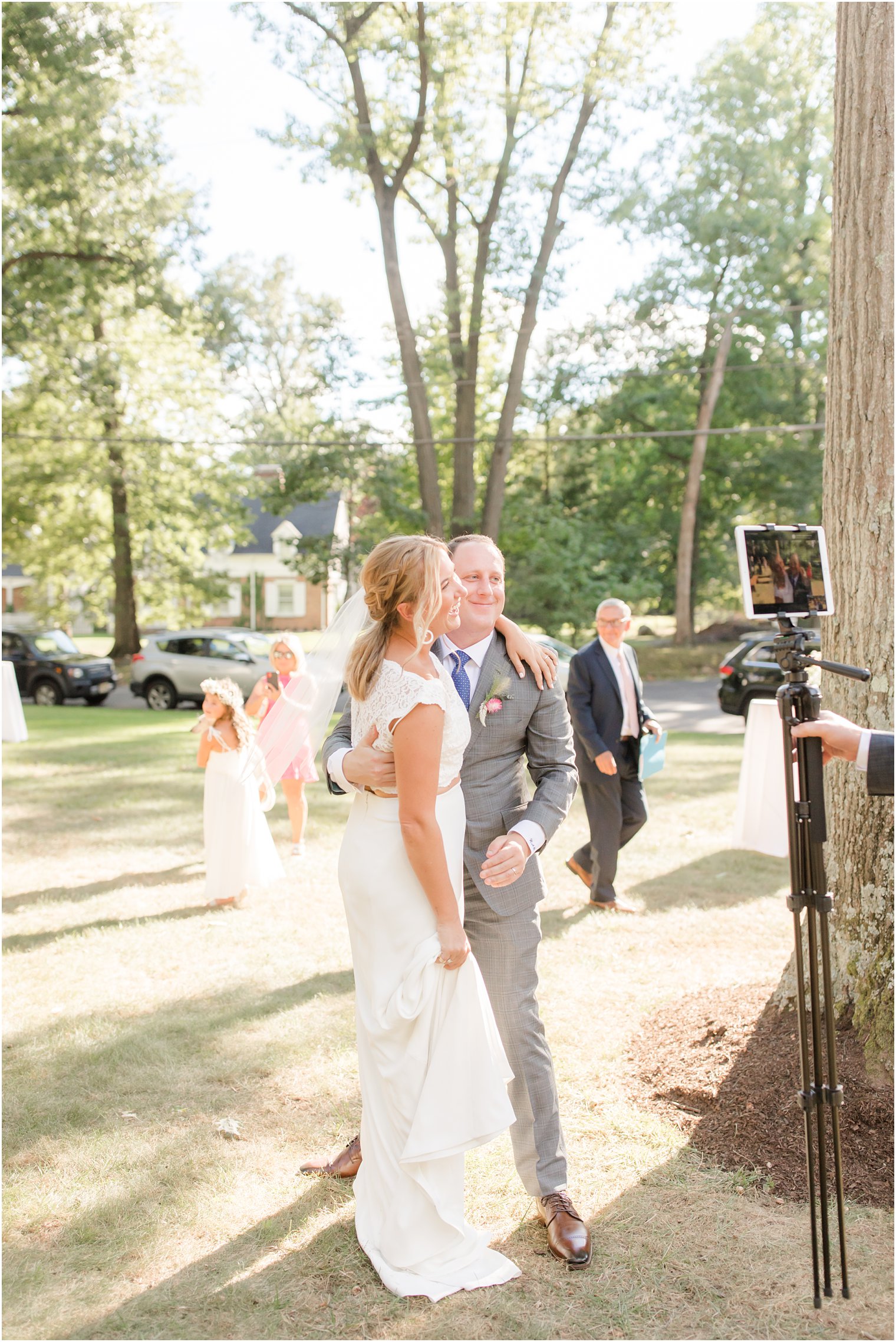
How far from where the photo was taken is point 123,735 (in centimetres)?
1731

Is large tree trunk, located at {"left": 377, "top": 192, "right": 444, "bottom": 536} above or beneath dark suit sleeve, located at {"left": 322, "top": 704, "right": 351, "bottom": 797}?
above

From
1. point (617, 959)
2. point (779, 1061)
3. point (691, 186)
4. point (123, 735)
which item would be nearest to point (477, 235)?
point (691, 186)

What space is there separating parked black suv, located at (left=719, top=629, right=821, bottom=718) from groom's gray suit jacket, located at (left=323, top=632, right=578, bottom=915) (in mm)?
15572

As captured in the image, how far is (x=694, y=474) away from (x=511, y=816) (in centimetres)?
2977

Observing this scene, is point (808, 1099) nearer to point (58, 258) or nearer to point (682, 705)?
point (682, 705)

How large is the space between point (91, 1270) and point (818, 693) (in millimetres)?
2748

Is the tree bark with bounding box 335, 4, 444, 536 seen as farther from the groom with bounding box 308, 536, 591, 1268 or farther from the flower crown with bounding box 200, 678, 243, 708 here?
the groom with bounding box 308, 536, 591, 1268

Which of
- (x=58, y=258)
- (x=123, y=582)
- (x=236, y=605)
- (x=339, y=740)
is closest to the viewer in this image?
(x=339, y=740)

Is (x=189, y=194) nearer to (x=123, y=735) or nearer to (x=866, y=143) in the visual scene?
(x=123, y=735)

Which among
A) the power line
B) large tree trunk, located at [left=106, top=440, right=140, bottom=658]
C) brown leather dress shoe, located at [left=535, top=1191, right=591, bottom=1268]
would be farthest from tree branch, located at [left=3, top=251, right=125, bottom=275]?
brown leather dress shoe, located at [left=535, top=1191, right=591, bottom=1268]

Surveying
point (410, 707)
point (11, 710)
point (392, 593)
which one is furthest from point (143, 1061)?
point (11, 710)

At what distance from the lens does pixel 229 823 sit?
24.3ft

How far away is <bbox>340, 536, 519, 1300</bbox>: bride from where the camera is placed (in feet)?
Result: 9.97

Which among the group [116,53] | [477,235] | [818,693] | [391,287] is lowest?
[818,693]
